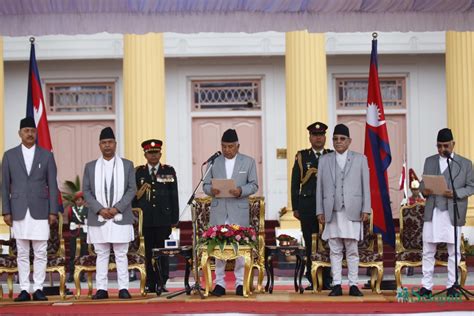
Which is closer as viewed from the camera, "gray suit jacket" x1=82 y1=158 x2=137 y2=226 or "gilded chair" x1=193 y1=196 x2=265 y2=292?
"gray suit jacket" x1=82 y1=158 x2=137 y2=226

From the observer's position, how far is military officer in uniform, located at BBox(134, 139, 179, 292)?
13531 mm

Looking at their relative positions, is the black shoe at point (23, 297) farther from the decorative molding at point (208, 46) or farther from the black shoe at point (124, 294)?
the decorative molding at point (208, 46)

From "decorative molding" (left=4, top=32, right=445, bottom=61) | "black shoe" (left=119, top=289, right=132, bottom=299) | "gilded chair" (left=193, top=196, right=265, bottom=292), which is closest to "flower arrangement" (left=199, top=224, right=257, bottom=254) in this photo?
"gilded chair" (left=193, top=196, right=265, bottom=292)

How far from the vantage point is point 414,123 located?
887 inches

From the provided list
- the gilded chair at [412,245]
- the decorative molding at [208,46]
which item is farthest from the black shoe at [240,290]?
the decorative molding at [208,46]

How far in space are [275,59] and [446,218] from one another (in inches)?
415

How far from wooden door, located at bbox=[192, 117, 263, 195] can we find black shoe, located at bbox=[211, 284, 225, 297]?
32.4 feet

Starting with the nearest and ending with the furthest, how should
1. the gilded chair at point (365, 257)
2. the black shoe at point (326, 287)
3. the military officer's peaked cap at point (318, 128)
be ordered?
the gilded chair at point (365, 257) < the military officer's peaked cap at point (318, 128) < the black shoe at point (326, 287)

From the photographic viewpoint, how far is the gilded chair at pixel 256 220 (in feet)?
42.0

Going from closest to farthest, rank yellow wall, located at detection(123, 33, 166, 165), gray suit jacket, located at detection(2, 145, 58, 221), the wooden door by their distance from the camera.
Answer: gray suit jacket, located at detection(2, 145, 58, 221)
yellow wall, located at detection(123, 33, 166, 165)
the wooden door

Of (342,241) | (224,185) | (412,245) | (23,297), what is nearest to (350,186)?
(342,241)

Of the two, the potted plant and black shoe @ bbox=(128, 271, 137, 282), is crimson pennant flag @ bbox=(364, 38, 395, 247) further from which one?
the potted plant

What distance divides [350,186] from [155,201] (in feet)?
8.24

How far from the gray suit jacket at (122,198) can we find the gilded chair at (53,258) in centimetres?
70
